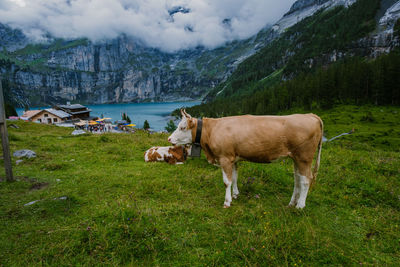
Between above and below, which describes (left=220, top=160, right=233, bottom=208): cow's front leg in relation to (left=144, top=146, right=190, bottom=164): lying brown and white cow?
above

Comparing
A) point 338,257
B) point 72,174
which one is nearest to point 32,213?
point 72,174

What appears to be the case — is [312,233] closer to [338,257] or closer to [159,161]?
[338,257]

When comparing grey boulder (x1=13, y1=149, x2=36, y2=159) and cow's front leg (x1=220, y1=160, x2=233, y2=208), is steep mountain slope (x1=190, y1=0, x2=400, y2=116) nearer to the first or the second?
cow's front leg (x1=220, y1=160, x2=233, y2=208)

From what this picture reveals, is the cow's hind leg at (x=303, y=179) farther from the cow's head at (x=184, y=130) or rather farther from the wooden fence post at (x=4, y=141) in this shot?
the wooden fence post at (x=4, y=141)

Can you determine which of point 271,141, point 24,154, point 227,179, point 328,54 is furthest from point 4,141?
point 328,54

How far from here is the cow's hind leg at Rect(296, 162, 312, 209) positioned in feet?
16.1

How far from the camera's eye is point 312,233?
371 centimetres

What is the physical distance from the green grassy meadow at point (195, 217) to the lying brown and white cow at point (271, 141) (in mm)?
873

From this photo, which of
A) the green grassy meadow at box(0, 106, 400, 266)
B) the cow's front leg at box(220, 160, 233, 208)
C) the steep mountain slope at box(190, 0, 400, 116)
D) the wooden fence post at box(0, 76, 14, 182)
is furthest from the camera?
the steep mountain slope at box(190, 0, 400, 116)

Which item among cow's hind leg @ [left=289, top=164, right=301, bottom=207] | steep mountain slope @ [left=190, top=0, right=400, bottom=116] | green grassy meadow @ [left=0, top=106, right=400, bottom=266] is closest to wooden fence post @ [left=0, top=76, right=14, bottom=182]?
green grassy meadow @ [left=0, top=106, right=400, bottom=266]

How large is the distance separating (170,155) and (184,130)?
4296 mm

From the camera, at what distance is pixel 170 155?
32.2 feet

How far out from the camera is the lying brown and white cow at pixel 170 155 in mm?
9719

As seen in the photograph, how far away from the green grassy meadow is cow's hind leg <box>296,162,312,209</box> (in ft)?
0.92
